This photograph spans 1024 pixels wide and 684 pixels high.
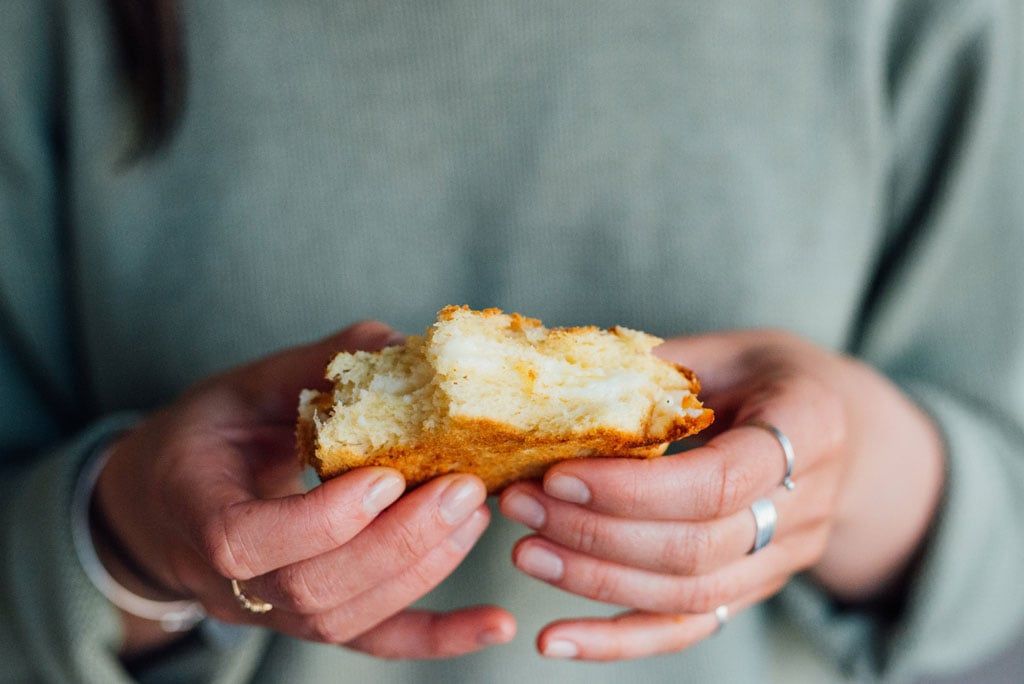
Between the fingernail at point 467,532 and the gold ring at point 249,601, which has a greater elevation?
the fingernail at point 467,532

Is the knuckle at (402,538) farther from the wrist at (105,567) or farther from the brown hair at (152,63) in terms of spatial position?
the brown hair at (152,63)

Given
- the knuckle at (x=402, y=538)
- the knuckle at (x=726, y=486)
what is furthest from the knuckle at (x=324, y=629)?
the knuckle at (x=726, y=486)

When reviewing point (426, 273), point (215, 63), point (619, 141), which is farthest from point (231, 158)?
point (619, 141)


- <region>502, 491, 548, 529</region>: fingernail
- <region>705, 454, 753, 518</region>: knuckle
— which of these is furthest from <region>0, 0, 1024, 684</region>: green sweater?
<region>705, 454, 753, 518</region>: knuckle

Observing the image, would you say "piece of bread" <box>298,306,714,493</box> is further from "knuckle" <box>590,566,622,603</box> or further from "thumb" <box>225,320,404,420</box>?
"knuckle" <box>590,566,622,603</box>

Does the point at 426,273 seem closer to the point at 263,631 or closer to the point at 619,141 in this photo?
the point at 619,141

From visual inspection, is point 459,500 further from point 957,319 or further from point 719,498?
point 957,319
